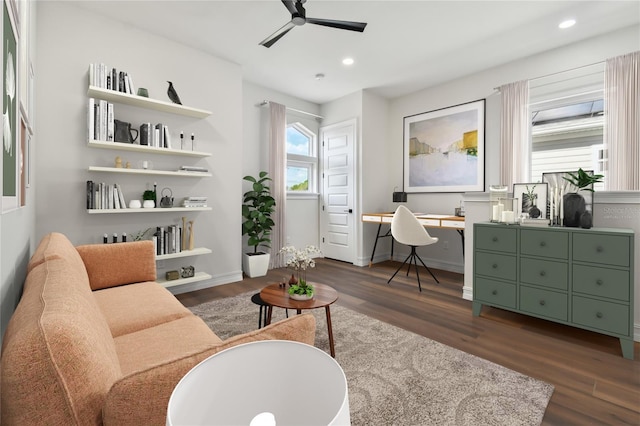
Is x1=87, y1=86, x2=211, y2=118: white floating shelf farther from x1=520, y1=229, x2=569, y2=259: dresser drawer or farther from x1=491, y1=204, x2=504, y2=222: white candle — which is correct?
x1=520, y1=229, x2=569, y2=259: dresser drawer

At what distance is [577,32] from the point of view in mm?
3191

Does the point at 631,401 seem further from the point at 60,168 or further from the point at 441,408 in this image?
the point at 60,168

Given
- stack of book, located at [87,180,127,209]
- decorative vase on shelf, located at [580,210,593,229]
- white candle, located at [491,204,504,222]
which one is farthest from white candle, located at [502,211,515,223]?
stack of book, located at [87,180,127,209]

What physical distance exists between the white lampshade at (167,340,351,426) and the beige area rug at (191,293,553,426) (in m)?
1.23

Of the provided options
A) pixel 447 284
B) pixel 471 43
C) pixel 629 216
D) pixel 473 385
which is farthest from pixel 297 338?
pixel 471 43

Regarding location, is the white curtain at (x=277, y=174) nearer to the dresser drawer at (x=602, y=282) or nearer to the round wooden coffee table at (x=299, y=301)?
the round wooden coffee table at (x=299, y=301)

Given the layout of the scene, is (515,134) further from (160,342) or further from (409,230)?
(160,342)

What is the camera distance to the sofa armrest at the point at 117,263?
2137 millimetres

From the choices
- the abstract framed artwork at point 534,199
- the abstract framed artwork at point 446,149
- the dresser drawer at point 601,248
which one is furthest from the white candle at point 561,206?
the abstract framed artwork at point 446,149

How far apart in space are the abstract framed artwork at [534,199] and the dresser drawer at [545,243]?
27cm

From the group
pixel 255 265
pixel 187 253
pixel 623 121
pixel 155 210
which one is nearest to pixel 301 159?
pixel 255 265

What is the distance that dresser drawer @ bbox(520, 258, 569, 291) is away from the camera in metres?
2.32

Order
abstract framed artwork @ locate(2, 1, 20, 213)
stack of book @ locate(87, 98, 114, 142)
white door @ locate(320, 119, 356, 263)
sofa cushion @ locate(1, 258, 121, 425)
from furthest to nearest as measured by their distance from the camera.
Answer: white door @ locate(320, 119, 356, 263)
stack of book @ locate(87, 98, 114, 142)
abstract framed artwork @ locate(2, 1, 20, 213)
sofa cushion @ locate(1, 258, 121, 425)

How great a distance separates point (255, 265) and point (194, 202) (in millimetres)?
1231
